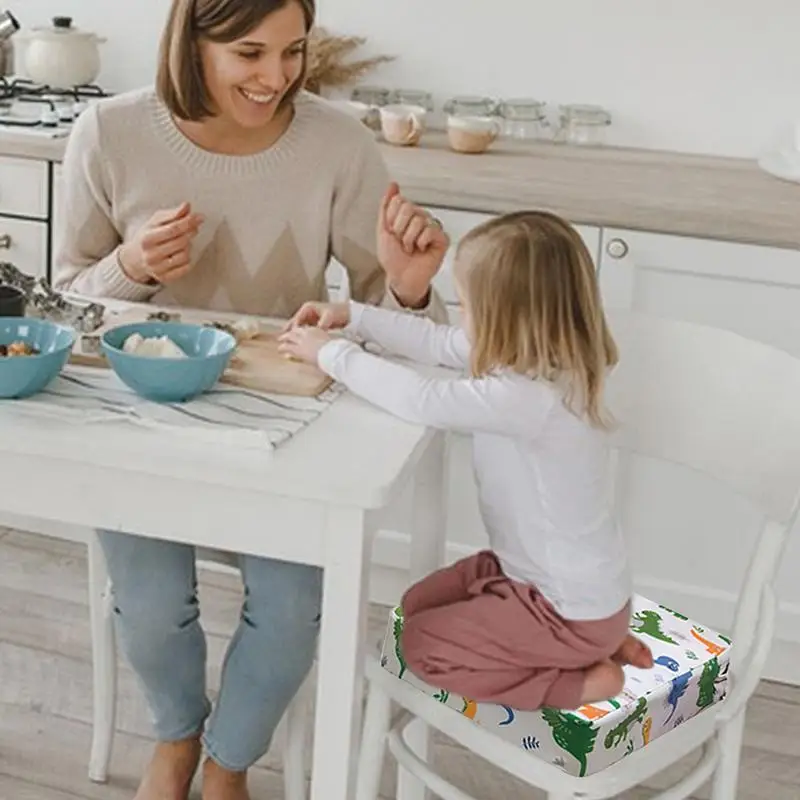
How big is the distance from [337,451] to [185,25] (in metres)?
0.74

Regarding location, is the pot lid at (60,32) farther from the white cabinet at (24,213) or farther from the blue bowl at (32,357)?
the blue bowl at (32,357)

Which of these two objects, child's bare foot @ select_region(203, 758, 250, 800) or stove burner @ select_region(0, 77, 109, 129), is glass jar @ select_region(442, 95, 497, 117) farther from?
child's bare foot @ select_region(203, 758, 250, 800)

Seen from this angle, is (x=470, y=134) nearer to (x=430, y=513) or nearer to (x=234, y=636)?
(x=430, y=513)

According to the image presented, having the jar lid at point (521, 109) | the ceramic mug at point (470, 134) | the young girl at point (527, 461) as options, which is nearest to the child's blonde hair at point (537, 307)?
the young girl at point (527, 461)

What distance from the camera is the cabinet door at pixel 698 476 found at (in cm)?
250

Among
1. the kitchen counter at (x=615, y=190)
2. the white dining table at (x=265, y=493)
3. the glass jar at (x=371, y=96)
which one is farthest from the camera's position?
the glass jar at (x=371, y=96)

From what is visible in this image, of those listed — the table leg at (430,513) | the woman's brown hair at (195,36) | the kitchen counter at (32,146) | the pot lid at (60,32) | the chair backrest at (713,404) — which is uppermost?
the woman's brown hair at (195,36)

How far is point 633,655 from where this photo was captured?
1785 millimetres

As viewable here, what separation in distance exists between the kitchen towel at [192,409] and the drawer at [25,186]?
3.89 feet

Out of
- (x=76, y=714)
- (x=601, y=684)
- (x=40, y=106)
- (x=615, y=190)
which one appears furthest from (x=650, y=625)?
(x=40, y=106)

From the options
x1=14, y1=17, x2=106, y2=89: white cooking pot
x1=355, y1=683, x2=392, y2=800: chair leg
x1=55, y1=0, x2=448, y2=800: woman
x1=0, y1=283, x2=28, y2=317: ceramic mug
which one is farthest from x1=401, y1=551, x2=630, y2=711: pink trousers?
x1=14, y1=17, x2=106, y2=89: white cooking pot

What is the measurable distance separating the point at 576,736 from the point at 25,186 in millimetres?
1653

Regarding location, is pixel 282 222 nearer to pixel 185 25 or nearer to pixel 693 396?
pixel 185 25

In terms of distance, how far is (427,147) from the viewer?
9.52 ft
